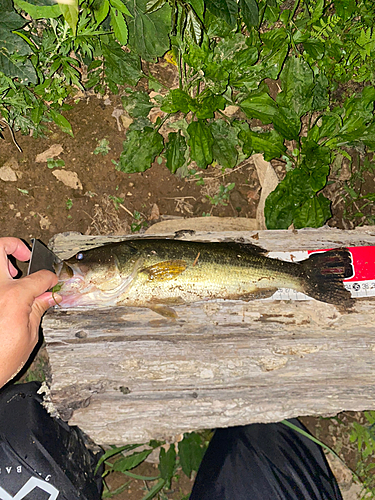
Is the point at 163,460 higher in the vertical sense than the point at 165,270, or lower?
lower

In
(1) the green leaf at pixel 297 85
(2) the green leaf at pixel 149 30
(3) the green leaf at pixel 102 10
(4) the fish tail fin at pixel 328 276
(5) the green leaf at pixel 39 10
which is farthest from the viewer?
(1) the green leaf at pixel 297 85

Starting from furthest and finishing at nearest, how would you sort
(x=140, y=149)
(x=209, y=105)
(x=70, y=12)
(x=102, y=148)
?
(x=102, y=148) → (x=140, y=149) → (x=209, y=105) → (x=70, y=12)

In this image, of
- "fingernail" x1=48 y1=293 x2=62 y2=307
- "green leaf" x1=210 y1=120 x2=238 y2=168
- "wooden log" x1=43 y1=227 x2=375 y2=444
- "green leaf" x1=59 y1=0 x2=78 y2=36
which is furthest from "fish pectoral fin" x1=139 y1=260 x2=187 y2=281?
"green leaf" x1=59 y1=0 x2=78 y2=36

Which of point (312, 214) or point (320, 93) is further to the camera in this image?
point (320, 93)

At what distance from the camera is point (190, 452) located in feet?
12.8

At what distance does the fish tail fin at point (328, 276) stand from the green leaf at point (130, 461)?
2.60 meters

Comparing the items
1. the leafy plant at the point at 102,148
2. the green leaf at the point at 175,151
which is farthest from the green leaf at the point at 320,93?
the leafy plant at the point at 102,148

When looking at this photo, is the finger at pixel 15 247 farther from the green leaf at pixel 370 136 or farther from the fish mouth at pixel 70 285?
the green leaf at pixel 370 136

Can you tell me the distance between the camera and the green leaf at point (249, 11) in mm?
3434

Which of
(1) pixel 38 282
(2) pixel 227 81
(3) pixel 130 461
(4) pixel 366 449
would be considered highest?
(2) pixel 227 81

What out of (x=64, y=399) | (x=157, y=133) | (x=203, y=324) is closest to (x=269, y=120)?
(x=157, y=133)


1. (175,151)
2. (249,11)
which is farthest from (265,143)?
(249,11)

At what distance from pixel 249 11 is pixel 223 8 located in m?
0.36

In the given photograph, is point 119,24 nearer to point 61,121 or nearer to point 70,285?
point 61,121
